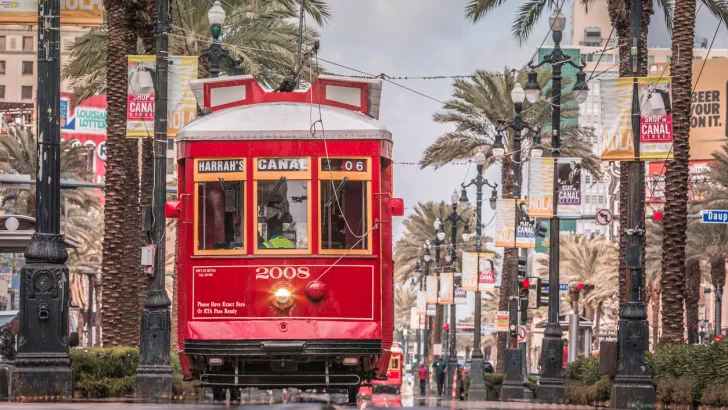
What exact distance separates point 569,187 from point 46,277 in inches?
787

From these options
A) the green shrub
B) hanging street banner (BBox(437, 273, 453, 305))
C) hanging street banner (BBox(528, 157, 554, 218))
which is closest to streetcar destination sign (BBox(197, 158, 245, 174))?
the green shrub

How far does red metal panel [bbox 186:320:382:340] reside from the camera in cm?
1645

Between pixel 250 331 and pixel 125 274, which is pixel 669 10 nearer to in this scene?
pixel 125 274

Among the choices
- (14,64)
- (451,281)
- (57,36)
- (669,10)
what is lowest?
(451,281)

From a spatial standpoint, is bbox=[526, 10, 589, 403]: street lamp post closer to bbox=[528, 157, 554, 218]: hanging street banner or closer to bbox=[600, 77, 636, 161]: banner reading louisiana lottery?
bbox=[528, 157, 554, 218]: hanging street banner

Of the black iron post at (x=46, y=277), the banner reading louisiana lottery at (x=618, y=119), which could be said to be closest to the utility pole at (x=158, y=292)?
the black iron post at (x=46, y=277)

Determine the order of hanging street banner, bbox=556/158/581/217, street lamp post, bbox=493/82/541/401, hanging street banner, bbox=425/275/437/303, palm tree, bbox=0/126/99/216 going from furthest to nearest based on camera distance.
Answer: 1. hanging street banner, bbox=425/275/437/303
2. palm tree, bbox=0/126/99/216
3. street lamp post, bbox=493/82/541/401
4. hanging street banner, bbox=556/158/581/217

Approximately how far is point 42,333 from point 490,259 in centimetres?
3604

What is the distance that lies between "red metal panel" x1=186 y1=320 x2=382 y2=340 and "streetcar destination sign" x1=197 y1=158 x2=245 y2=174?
179cm

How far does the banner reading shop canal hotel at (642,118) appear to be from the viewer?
Answer: 23500mm

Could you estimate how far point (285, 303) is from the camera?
16562 mm

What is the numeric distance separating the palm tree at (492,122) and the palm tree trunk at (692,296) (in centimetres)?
1012

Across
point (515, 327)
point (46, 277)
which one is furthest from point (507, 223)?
point (46, 277)

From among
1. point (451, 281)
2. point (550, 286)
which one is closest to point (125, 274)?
point (550, 286)
